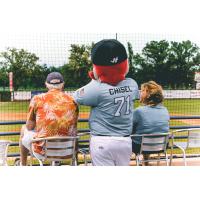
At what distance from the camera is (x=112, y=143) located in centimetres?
262

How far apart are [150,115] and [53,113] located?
0.80 m

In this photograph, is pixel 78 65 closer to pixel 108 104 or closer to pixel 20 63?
pixel 20 63

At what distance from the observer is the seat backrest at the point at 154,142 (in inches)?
131

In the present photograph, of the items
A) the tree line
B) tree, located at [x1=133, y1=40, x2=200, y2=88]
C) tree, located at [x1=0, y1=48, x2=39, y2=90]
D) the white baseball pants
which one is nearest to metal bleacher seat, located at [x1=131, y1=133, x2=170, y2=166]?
the white baseball pants

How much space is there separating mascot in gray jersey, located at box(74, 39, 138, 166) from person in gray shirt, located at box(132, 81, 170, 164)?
695 mm

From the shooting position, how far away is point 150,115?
3.42 meters

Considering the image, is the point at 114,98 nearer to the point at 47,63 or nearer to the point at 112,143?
the point at 112,143

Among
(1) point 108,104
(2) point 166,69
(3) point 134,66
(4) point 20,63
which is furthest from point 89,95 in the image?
(2) point 166,69

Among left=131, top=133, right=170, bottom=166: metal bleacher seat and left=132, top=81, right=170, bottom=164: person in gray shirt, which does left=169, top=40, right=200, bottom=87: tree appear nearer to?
left=132, top=81, right=170, bottom=164: person in gray shirt

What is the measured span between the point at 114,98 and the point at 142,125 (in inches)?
33.5

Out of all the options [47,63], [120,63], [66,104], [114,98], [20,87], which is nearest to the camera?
[114,98]

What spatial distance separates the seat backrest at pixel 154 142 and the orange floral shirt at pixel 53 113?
60cm

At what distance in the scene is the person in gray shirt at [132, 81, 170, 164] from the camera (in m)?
3.41
